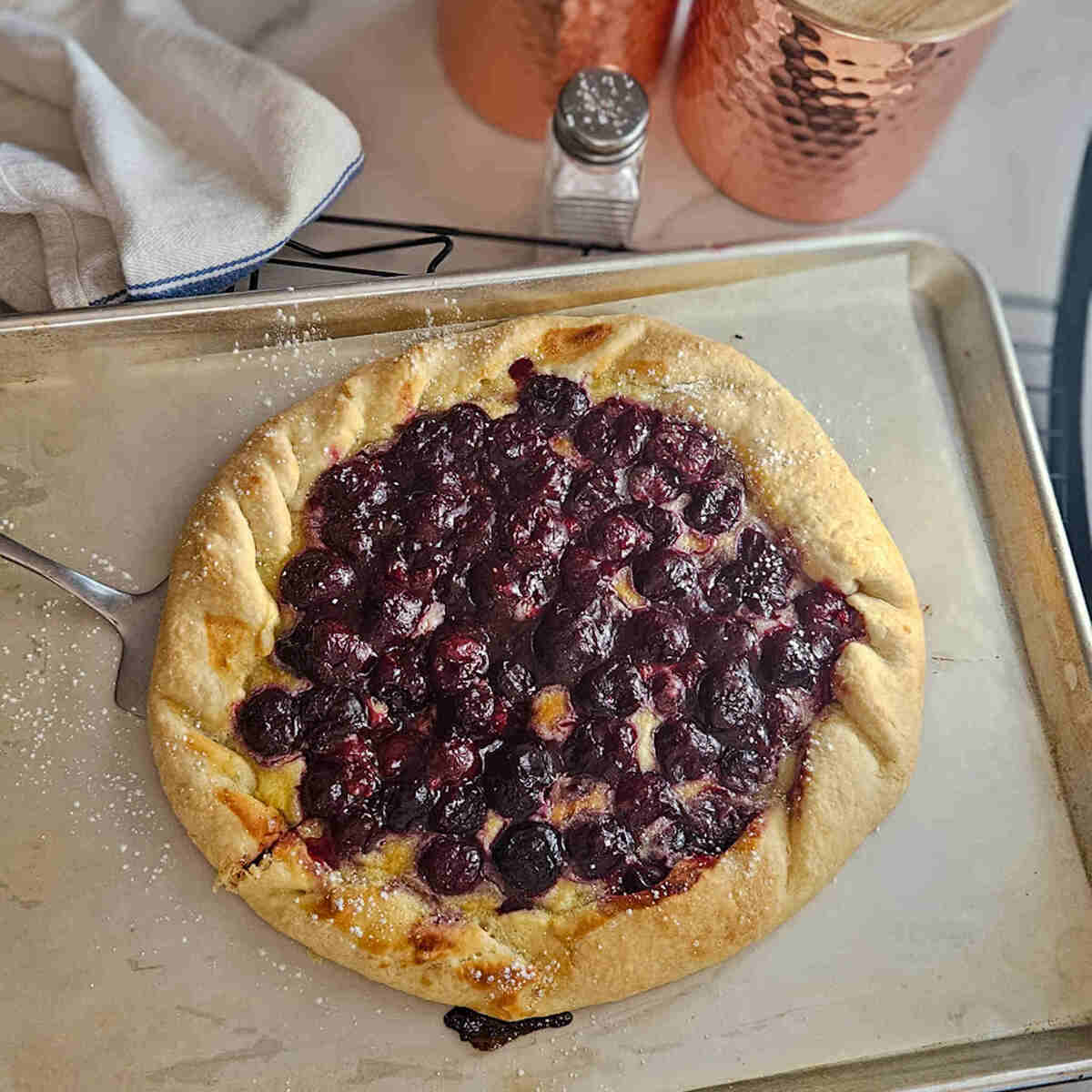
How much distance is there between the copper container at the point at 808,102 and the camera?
2.19m

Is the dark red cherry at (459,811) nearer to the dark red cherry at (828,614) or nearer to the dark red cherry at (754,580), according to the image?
the dark red cherry at (754,580)

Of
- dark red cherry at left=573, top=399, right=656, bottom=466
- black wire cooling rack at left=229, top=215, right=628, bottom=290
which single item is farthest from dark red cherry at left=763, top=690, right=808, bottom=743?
black wire cooling rack at left=229, top=215, right=628, bottom=290

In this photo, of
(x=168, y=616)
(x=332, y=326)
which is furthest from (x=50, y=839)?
(x=332, y=326)

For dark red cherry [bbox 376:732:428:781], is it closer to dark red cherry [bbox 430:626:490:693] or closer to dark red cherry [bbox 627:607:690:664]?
dark red cherry [bbox 430:626:490:693]

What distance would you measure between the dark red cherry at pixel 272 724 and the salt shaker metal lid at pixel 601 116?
3.63 feet

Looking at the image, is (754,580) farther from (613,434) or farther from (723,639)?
(613,434)

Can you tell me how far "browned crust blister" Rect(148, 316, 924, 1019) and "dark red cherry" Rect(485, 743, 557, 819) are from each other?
167 mm

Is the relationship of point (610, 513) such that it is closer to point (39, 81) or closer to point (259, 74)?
point (259, 74)

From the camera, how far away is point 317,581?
2084 millimetres

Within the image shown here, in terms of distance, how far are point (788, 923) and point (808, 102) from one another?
4.87 feet

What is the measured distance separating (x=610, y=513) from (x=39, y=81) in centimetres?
140

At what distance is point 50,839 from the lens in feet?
6.81

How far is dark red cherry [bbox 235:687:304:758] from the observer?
6.59 ft

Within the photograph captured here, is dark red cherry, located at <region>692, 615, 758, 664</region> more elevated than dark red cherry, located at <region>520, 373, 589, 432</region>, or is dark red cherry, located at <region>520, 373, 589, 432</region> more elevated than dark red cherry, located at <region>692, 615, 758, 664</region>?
dark red cherry, located at <region>520, 373, 589, 432</region>
